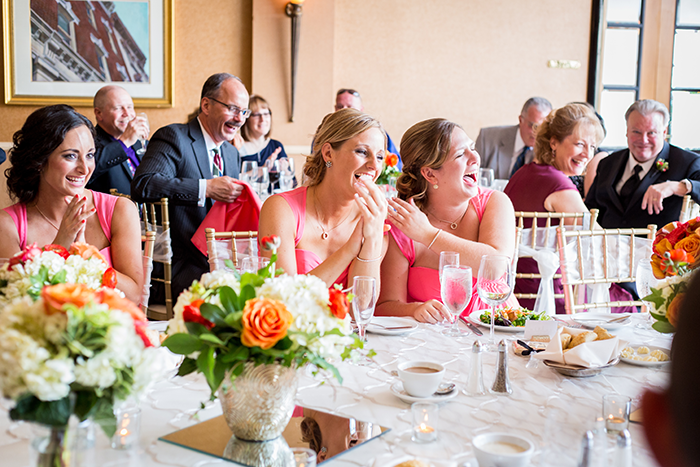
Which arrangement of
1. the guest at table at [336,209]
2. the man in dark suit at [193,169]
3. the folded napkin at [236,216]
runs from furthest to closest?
the man in dark suit at [193,169] → the folded napkin at [236,216] → the guest at table at [336,209]

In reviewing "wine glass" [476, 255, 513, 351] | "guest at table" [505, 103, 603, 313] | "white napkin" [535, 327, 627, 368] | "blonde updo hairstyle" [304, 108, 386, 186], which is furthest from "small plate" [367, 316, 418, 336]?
"guest at table" [505, 103, 603, 313]

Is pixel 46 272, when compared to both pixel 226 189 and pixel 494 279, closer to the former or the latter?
pixel 494 279

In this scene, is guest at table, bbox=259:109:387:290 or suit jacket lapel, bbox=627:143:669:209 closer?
guest at table, bbox=259:109:387:290

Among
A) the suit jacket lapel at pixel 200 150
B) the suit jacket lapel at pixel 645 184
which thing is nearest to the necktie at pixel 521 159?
the suit jacket lapel at pixel 645 184

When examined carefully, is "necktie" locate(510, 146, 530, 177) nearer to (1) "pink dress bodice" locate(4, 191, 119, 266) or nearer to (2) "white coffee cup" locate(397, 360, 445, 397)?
(1) "pink dress bodice" locate(4, 191, 119, 266)

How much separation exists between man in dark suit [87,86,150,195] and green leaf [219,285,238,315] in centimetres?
288

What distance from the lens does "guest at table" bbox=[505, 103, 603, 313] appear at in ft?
10.5

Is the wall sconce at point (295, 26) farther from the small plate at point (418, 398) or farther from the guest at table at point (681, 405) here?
the guest at table at point (681, 405)

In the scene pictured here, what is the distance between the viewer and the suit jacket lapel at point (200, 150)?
3.37 metres

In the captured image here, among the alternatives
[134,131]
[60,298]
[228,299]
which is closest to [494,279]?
[228,299]

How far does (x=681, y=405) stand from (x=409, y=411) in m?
0.81

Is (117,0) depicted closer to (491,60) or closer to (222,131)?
(222,131)

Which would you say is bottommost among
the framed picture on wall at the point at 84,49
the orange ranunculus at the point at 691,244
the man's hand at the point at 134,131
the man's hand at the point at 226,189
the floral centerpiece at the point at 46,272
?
the floral centerpiece at the point at 46,272

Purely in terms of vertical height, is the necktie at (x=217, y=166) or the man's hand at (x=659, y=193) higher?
the necktie at (x=217, y=166)
